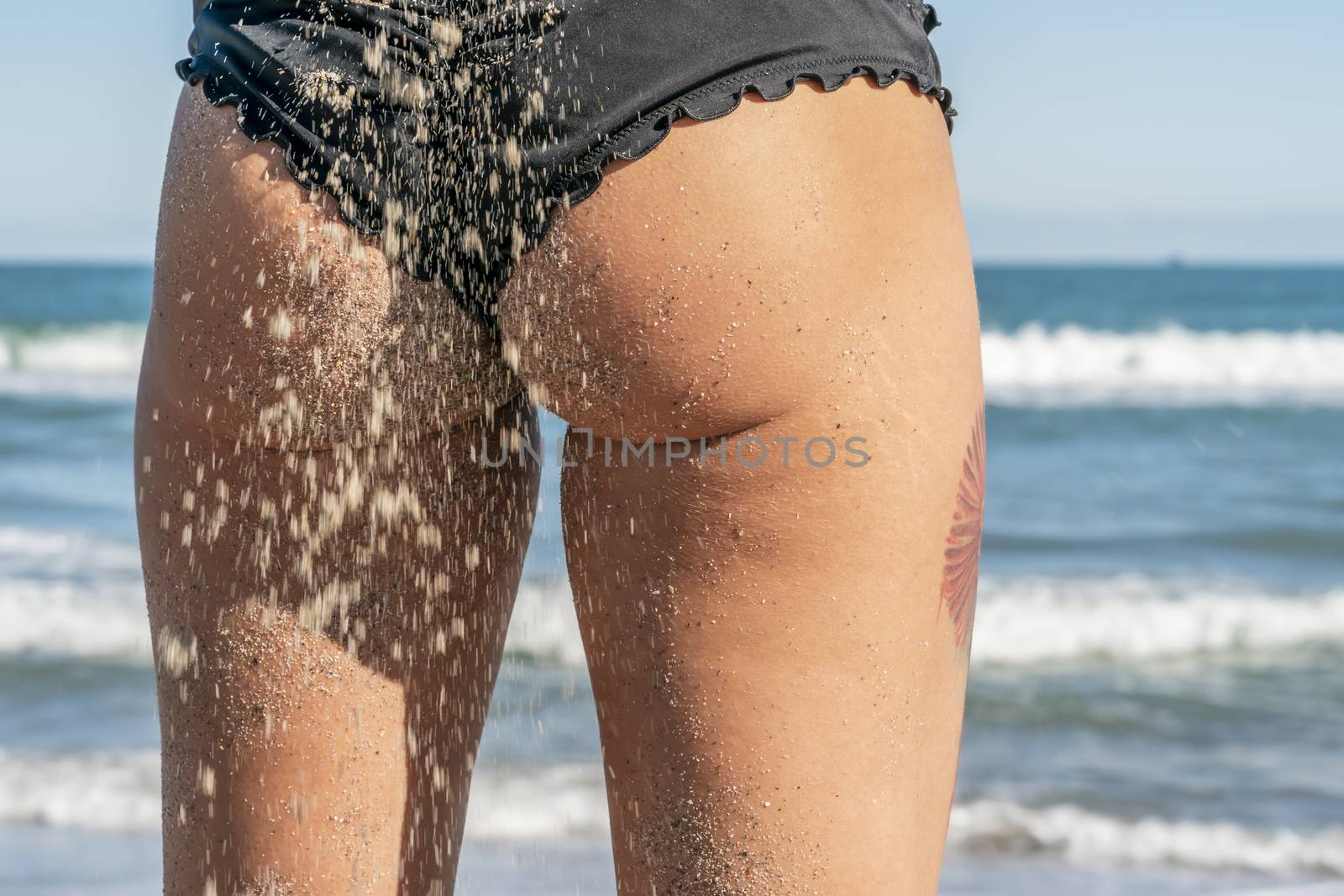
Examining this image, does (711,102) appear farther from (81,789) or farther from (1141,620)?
(1141,620)

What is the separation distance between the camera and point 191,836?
1011 millimetres

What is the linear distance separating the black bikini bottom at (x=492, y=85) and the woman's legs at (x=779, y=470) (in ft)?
0.09

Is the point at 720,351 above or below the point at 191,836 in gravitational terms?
above

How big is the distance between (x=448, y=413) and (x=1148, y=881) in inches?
114

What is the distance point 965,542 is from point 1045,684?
4.08 metres

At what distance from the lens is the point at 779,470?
0.81 metres

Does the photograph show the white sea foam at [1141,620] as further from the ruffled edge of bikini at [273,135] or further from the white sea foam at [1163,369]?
the white sea foam at [1163,369]

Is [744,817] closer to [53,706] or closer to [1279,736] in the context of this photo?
[1279,736]

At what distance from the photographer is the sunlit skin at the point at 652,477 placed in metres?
0.79

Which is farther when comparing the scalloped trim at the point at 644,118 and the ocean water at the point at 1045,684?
the ocean water at the point at 1045,684

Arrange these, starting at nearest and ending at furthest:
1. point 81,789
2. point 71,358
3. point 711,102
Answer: point 711,102, point 81,789, point 71,358

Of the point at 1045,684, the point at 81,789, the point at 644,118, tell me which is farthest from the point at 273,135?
the point at 1045,684

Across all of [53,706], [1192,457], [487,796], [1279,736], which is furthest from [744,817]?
[1192,457]

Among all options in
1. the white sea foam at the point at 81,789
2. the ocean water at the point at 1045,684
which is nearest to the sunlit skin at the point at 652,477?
the ocean water at the point at 1045,684
